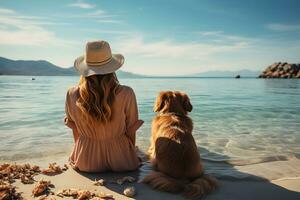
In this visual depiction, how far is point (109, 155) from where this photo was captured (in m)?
4.68

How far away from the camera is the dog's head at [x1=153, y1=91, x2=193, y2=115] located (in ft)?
17.3

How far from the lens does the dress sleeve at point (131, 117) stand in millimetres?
4473

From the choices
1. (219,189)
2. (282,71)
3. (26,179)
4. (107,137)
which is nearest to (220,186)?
(219,189)

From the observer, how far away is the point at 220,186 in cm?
422

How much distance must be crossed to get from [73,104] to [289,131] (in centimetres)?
619

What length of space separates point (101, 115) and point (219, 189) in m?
1.85

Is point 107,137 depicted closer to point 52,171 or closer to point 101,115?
point 101,115

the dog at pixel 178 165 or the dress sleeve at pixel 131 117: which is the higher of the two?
the dress sleeve at pixel 131 117

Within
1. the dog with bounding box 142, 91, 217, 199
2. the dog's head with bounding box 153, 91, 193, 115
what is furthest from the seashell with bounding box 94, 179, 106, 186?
the dog's head with bounding box 153, 91, 193, 115

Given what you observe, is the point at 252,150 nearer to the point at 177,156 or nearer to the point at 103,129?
the point at 177,156

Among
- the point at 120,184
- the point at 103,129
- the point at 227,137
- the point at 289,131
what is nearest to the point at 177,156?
the point at 120,184

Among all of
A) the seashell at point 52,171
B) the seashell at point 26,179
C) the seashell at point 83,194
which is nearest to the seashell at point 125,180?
the seashell at point 83,194

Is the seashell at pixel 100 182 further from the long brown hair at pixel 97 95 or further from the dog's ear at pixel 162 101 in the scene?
the dog's ear at pixel 162 101

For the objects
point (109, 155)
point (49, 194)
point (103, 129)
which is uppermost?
point (103, 129)
